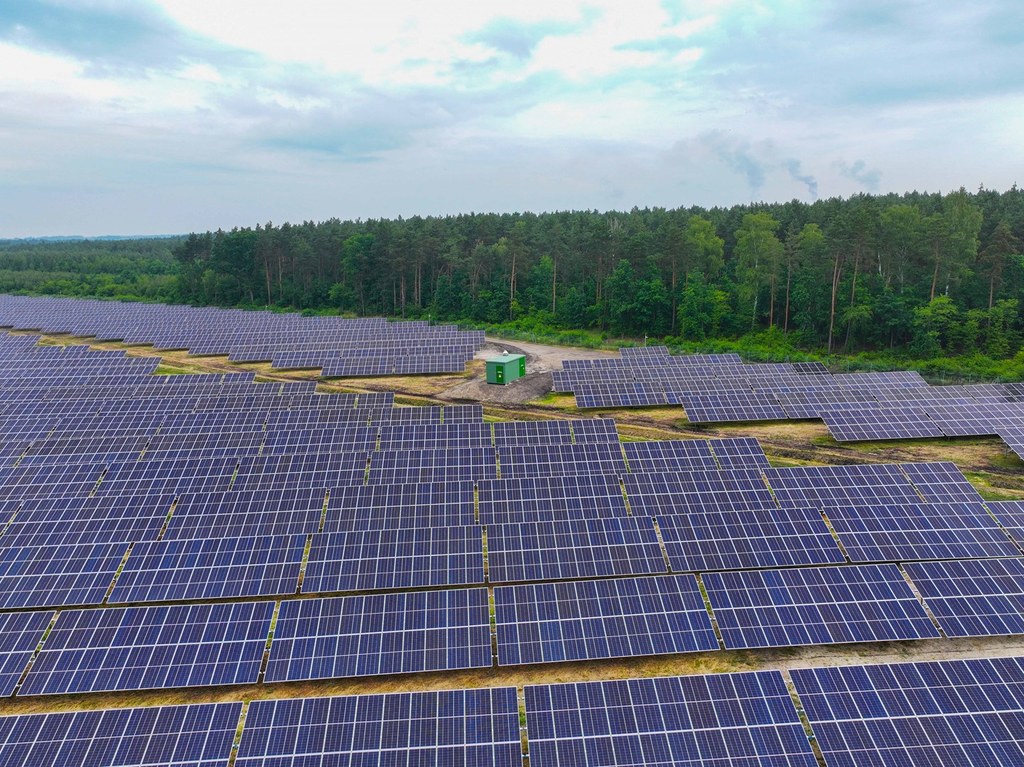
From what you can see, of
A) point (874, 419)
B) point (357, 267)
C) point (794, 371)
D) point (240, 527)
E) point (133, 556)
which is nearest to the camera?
point (133, 556)

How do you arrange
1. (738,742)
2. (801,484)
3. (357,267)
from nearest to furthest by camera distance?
(738,742), (801,484), (357,267)

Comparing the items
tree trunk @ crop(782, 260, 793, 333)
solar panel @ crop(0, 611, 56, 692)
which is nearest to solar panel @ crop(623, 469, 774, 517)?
solar panel @ crop(0, 611, 56, 692)

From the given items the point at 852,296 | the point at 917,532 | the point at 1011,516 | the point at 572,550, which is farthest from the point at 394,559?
the point at 852,296

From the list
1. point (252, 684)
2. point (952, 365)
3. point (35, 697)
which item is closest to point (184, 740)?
point (252, 684)

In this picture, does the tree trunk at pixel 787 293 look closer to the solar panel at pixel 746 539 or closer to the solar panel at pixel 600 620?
the solar panel at pixel 746 539

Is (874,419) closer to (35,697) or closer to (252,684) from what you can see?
(252,684)

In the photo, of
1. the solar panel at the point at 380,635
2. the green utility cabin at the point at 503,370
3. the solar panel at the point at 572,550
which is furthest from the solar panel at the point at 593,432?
the green utility cabin at the point at 503,370
